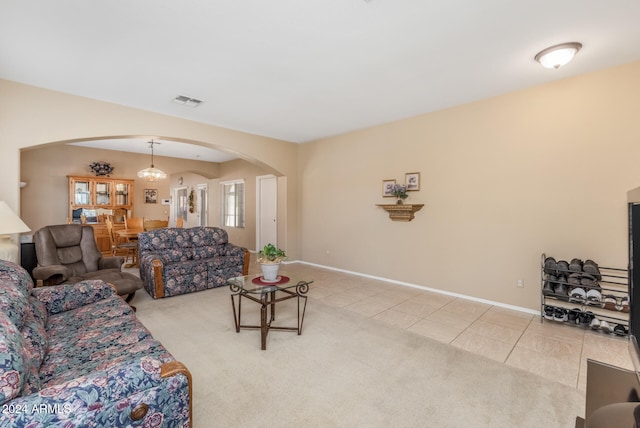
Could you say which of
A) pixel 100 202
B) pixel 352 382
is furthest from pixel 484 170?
pixel 100 202

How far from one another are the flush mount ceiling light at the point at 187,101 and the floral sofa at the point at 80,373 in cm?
268

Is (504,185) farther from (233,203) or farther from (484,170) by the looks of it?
(233,203)

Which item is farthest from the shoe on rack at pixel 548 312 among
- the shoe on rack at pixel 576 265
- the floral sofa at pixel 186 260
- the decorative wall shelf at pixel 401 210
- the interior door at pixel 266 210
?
the interior door at pixel 266 210

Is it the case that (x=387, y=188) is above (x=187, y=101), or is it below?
below

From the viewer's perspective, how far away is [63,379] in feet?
4.68

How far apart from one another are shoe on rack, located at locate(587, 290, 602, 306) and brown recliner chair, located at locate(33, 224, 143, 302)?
200 inches

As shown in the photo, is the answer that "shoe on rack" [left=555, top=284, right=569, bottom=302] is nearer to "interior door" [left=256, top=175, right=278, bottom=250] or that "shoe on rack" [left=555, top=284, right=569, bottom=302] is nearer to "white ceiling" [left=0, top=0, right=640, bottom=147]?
"white ceiling" [left=0, top=0, right=640, bottom=147]

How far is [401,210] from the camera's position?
4699 mm

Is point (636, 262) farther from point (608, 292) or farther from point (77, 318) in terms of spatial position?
point (77, 318)

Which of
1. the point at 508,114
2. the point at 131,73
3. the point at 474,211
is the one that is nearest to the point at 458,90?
the point at 508,114

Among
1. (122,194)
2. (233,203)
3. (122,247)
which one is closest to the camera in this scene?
(122,247)

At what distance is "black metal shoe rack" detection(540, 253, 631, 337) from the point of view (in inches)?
116

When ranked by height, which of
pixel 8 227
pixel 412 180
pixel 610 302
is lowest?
pixel 610 302

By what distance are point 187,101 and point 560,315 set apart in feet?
17.5
